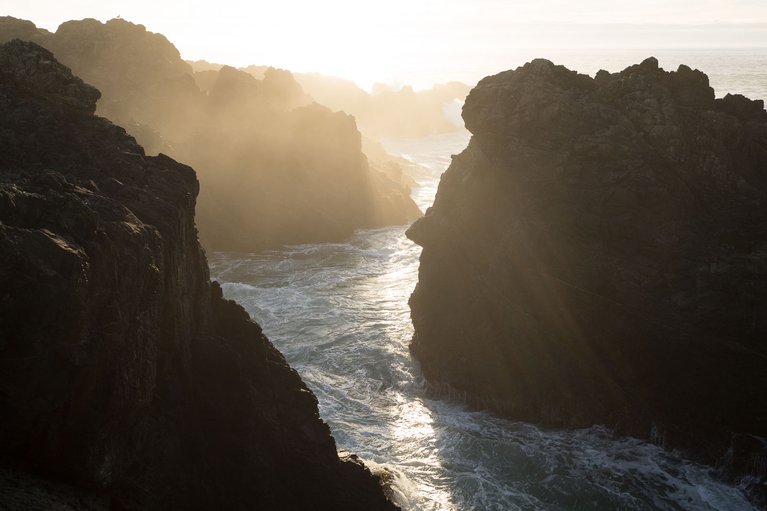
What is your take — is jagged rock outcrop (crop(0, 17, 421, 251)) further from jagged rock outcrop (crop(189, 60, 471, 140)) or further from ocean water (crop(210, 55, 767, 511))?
jagged rock outcrop (crop(189, 60, 471, 140))

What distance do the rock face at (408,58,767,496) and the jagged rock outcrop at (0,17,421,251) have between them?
35.7m

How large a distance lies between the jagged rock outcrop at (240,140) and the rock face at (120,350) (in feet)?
154

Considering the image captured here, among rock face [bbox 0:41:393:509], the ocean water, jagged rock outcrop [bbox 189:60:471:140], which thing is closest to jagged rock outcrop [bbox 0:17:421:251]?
the ocean water

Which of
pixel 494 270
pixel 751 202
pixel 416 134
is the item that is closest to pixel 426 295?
pixel 494 270

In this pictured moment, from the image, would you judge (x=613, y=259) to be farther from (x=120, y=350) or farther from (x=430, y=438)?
(x=120, y=350)

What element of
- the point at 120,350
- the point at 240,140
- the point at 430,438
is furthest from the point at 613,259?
the point at 240,140

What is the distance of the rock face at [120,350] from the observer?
15.3 m

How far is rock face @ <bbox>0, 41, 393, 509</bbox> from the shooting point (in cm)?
1534

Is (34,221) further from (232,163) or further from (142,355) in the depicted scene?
(232,163)

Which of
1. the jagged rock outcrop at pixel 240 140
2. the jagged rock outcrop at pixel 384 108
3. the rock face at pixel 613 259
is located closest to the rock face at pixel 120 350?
the rock face at pixel 613 259

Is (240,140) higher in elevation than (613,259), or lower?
higher

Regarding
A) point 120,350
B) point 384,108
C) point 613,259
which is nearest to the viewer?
point 120,350

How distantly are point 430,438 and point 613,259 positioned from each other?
12601mm

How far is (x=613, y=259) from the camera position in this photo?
33.6 metres
